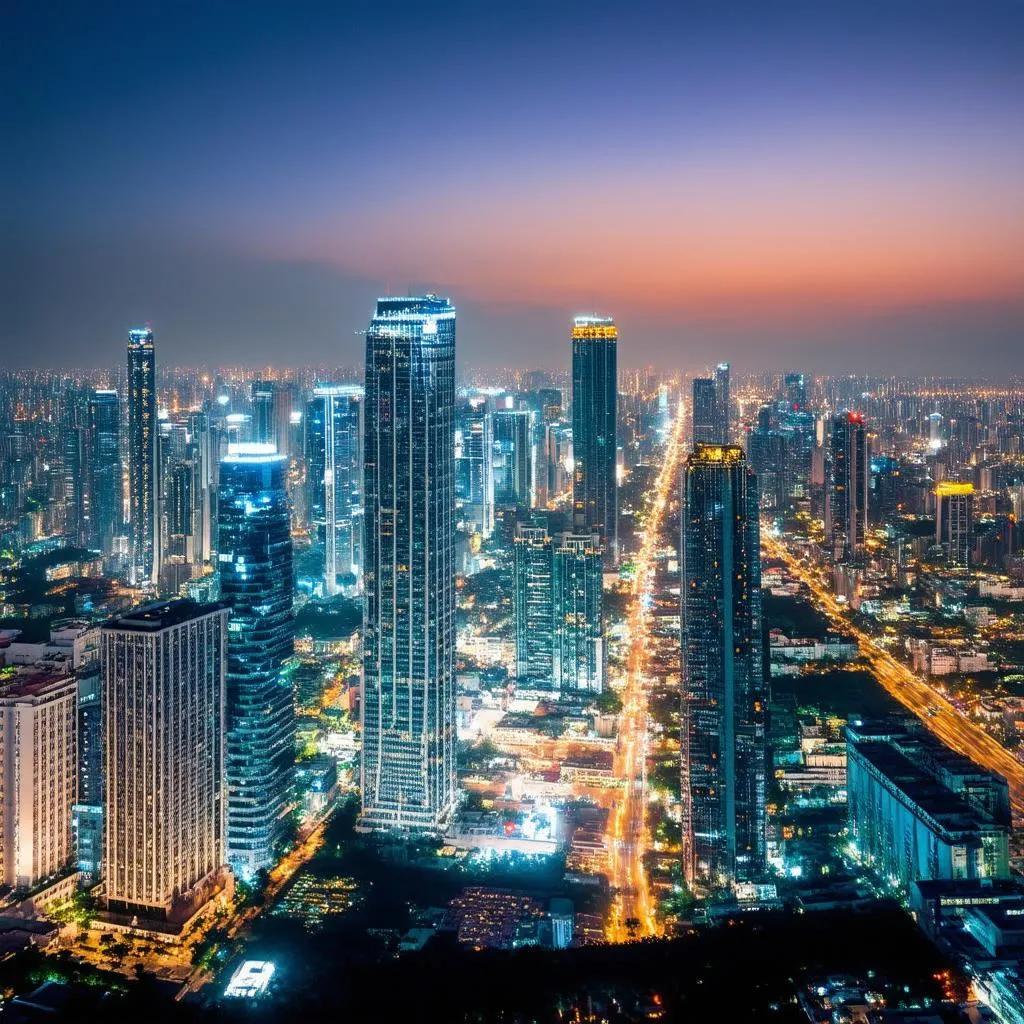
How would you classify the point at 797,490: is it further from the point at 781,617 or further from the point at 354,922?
the point at 354,922

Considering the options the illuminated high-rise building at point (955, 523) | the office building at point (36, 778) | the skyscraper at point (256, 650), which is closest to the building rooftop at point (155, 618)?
the skyscraper at point (256, 650)

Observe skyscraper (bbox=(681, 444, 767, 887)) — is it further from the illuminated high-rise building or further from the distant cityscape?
the illuminated high-rise building

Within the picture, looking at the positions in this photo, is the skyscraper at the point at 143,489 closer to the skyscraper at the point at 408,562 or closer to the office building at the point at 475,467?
the office building at the point at 475,467

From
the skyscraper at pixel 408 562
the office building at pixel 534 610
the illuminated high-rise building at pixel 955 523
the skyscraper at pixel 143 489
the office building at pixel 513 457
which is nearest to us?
the skyscraper at pixel 408 562

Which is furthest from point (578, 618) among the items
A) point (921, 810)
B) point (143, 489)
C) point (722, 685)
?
point (143, 489)

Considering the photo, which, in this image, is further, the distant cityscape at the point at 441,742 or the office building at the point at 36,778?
the office building at the point at 36,778
